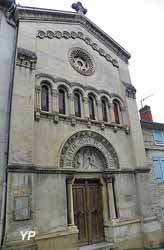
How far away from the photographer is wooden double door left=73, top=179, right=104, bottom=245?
7.61 metres

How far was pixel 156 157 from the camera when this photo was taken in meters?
11.3

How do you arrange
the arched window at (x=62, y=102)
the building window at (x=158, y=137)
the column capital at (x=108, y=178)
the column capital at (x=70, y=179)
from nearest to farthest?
1. the column capital at (x=70, y=179)
2. the column capital at (x=108, y=178)
3. the arched window at (x=62, y=102)
4. the building window at (x=158, y=137)

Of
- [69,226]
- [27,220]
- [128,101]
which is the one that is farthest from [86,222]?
[128,101]

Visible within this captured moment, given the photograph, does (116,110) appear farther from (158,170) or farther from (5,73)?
(5,73)

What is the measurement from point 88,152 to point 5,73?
4.93 metres

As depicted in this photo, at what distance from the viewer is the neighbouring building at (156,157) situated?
33.5 feet

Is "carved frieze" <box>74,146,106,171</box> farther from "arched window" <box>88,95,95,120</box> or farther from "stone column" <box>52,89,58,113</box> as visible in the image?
"stone column" <box>52,89,58,113</box>

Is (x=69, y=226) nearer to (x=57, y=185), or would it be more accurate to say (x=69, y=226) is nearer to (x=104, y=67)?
(x=57, y=185)

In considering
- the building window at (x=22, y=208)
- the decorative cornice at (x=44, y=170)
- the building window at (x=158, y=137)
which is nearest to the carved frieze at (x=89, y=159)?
the decorative cornice at (x=44, y=170)

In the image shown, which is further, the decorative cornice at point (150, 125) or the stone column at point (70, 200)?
the decorative cornice at point (150, 125)

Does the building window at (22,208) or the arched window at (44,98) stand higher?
the arched window at (44,98)

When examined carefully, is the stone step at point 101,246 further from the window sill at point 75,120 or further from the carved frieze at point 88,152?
the window sill at point 75,120

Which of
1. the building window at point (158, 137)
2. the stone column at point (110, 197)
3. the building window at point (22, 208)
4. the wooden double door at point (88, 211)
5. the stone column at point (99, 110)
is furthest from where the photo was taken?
the building window at point (158, 137)

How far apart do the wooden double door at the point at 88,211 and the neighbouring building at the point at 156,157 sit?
127 inches
